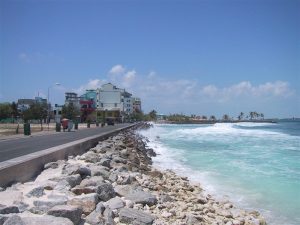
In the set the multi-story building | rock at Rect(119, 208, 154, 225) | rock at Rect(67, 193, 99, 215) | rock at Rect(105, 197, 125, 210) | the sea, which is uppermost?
the multi-story building

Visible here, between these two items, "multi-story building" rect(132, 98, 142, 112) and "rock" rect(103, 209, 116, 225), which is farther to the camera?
"multi-story building" rect(132, 98, 142, 112)

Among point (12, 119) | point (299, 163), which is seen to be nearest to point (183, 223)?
point (299, 163)

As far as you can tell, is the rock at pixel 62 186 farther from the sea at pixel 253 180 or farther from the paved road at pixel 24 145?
the sea at pixel 253 180

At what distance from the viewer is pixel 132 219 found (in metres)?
7.13

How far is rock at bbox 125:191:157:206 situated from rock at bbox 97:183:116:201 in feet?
1.38

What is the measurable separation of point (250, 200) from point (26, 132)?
22613 millimetres

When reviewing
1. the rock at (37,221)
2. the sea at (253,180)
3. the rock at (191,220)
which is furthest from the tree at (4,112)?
the rock at (37,221)

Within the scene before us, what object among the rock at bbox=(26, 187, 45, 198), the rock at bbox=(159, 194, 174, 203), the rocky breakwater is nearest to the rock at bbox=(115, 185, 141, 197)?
the rocky breakwater

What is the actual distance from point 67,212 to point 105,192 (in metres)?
2.58

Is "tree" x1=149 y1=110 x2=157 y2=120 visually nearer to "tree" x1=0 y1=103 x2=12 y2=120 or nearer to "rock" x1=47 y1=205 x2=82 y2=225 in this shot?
"tree" x1=0 y1=103 x2=12 y2=120

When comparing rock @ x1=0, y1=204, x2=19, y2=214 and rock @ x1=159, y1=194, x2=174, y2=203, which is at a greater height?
rock @ x1=0, y1=204, x2=19, y2=214

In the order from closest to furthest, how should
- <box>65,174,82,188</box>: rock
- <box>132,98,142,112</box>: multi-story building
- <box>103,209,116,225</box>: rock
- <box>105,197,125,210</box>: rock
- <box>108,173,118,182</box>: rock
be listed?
<box>103,209,116,225</box>: rock < <box>105,197,125,210</box>: rock < <box>65,174,82,188</box>: rock < <box>108,173,118,182</box>: rock < <box>132,98,142,112</box>: multi-story building

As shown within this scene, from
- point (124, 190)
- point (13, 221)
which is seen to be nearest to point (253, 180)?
point (124, 190)

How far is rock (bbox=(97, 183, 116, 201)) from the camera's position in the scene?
848 cm
